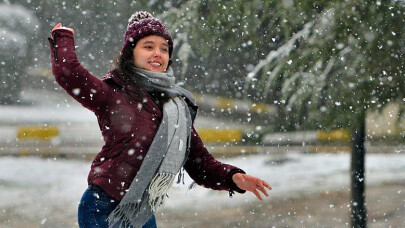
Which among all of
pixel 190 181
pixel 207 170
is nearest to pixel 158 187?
pixel 207 170

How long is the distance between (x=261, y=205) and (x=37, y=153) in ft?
22.1

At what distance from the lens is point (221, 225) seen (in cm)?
681

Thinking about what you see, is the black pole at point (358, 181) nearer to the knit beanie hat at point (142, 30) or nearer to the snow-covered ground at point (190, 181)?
the snow-covered ground at point (190, 181)

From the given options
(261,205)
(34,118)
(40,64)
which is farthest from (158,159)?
(40,64)

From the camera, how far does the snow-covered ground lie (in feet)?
26.5

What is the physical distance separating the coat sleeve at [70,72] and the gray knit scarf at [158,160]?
0.24 meters

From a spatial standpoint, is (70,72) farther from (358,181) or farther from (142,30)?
(358,181)

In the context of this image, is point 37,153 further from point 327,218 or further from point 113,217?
point 113,217

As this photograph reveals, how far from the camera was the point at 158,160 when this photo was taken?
2.38 metres

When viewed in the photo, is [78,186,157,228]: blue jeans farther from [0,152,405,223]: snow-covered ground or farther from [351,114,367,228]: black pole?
[0,152,405,223]: snow-covered ground

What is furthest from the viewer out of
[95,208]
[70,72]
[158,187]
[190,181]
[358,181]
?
[190,181]

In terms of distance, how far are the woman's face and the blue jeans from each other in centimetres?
59

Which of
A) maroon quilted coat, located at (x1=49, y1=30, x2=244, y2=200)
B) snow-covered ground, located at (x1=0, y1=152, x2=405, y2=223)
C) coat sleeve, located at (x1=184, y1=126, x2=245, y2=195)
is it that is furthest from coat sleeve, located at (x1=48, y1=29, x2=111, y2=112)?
snow-covered ground, located at (x1=0, y1=152, x2=405, y2=223)

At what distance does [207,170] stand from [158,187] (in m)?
0.28
